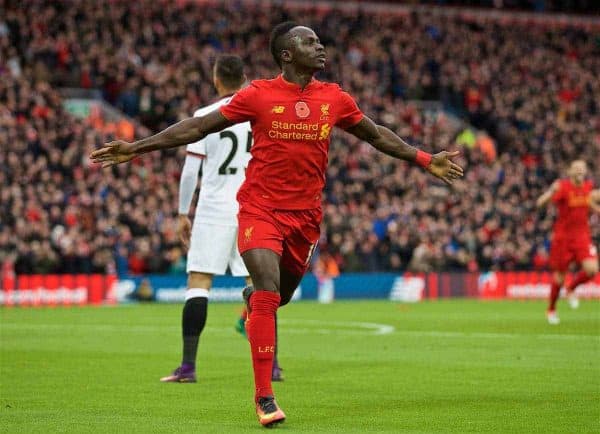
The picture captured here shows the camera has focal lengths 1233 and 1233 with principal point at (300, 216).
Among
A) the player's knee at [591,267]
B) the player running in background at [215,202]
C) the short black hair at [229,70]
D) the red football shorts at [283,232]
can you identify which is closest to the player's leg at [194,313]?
the player running in background at [215,202]

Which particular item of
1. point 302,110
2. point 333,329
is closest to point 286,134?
point 302,110

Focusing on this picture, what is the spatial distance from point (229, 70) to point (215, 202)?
1208 millimetres

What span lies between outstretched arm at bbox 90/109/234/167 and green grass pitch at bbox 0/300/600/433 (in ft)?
5.67

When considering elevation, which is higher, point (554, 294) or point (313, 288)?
point (554, 294)

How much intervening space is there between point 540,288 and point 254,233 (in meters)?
28.5

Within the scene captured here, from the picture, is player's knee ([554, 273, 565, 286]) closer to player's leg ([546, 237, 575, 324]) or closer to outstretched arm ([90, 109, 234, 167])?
player's leg ([546, 237, 575, 324])

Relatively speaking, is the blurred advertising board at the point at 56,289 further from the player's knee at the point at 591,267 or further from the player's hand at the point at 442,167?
the player's hand at the point at 442,167

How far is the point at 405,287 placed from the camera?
112 feet

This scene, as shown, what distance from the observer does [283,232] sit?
27.6ft

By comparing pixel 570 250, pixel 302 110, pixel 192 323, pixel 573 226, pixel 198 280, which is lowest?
pixel 570 250

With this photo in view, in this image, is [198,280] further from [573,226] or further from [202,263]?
[573,226]

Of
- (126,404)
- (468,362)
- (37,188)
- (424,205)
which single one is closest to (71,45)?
(37,188)

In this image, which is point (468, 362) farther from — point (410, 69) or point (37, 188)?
point (410, 69)

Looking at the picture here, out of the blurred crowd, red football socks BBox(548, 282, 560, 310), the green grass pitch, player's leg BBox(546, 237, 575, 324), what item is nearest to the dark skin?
the green grass pitch
